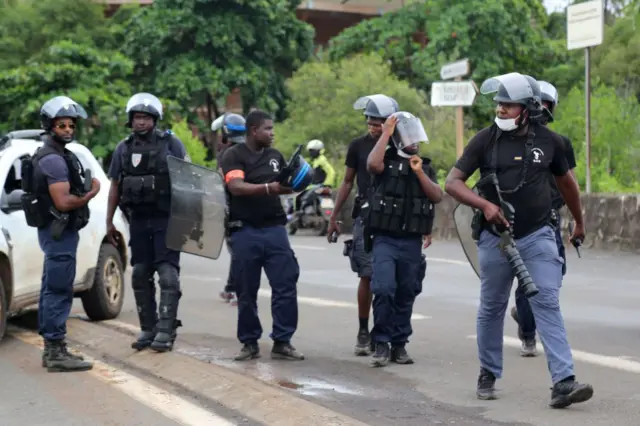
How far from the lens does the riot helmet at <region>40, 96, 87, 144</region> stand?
8906mm

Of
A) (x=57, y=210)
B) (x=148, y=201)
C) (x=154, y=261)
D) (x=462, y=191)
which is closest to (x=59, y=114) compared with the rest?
(x=57, y=210)

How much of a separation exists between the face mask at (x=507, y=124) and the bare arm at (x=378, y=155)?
1511 mm

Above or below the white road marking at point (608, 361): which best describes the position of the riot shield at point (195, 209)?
above

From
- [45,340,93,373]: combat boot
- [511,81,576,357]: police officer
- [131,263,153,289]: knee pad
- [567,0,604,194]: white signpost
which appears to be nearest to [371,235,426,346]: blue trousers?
[511,81,576,357]: police officer

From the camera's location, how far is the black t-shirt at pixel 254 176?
923cm

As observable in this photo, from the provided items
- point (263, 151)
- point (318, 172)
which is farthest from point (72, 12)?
point (263, 151)

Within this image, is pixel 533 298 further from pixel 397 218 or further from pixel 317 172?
pixel 317 172

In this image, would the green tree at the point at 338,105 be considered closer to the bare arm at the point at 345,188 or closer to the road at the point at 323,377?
the road at the point at 323,377

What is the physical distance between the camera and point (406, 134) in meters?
8.85

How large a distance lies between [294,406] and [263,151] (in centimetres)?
258

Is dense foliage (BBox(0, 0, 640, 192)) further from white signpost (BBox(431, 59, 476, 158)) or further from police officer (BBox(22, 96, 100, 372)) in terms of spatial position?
police officer (BBox(22, 96, 100, 372))

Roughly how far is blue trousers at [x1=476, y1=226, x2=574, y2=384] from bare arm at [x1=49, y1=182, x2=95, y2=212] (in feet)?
9.37

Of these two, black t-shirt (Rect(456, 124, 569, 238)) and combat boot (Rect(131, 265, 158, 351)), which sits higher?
black t-shirt (Rect(456, 124, 569, 238))

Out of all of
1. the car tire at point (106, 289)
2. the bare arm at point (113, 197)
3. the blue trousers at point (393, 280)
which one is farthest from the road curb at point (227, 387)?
the car tire at point (106, 289)
